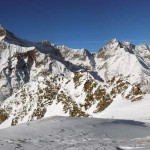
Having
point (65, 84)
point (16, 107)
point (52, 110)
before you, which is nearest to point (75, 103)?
point (52, 110)

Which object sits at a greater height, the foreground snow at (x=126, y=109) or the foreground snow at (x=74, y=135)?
the foreground snow at (x=126, y=109)

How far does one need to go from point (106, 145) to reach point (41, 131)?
5.72 meters

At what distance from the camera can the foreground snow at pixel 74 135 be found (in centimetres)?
1811

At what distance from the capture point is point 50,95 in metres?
110

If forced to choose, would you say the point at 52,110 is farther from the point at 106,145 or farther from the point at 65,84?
the point at 106,145

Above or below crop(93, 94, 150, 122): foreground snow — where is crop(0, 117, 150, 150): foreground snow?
below

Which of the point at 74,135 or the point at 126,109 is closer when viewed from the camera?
the point at 74,135

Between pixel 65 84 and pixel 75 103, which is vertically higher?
pixel 65 84

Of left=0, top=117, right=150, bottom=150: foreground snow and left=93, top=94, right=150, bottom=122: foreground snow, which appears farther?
left=93, top=94, right=150, bottom=122: foreground snow

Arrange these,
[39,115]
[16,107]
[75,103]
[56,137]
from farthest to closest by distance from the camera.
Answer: [16,107], [39,115], [75,103], [56,137]

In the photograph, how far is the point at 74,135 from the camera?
22016 millimetres

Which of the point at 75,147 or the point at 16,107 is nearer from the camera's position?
the point at 75,147

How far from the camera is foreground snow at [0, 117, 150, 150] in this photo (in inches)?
713

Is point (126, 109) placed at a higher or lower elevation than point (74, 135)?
higher
